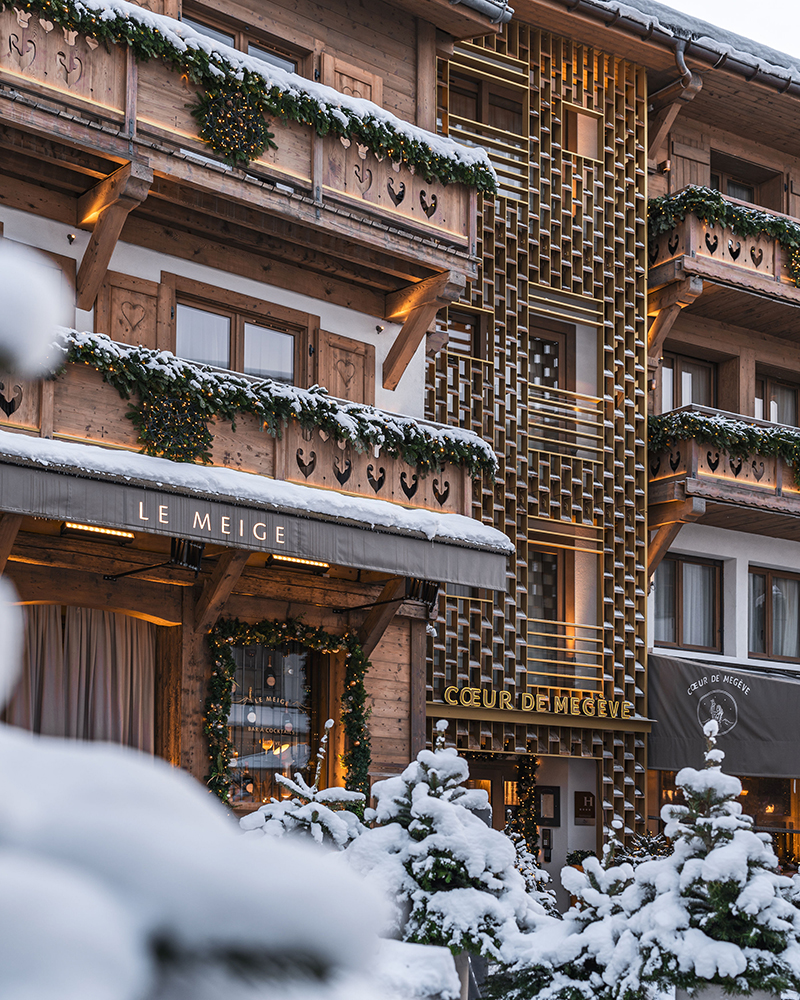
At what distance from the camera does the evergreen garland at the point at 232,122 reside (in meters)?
13.5

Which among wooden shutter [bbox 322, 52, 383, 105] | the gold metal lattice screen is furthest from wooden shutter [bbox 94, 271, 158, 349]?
the gold metal lattice screen

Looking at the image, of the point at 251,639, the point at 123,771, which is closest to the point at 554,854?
the point at 251,639

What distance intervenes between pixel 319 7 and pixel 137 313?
15.9ft

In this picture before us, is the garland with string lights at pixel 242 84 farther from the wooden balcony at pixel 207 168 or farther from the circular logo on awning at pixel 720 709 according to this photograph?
the circular logo on awning at pixel 720 709

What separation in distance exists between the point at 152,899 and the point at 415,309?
15791 mm

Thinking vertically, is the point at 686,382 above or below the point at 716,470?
above

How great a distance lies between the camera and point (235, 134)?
45.0ft

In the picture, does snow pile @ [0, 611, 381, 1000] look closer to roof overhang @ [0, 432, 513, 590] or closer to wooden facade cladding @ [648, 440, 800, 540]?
roof overhang @ [0, 432, 513, 590]

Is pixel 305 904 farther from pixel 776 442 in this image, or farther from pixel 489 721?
pixel 776 442

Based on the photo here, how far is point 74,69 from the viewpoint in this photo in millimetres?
12594

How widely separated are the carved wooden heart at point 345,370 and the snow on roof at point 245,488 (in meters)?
2.13

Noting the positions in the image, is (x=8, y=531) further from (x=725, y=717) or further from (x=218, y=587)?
(x=725, y=717)

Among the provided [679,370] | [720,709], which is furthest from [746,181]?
[720,709]

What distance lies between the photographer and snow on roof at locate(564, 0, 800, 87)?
63.9 feet
